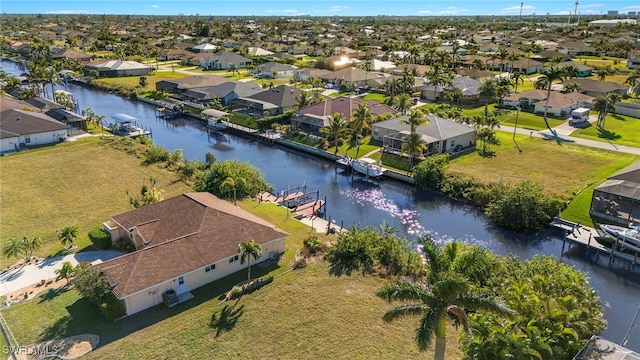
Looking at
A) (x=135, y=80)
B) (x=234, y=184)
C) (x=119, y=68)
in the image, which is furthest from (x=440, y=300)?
(x=119, y=68)

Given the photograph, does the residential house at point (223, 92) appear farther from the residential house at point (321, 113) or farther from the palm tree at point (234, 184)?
the palm tree at point (234, 184)

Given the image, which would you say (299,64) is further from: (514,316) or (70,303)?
(514,316)

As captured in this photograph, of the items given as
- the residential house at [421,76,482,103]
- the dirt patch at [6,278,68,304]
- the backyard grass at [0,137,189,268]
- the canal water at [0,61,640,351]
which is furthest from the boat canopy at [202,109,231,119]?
the dirt patch at [6,278,68,304]

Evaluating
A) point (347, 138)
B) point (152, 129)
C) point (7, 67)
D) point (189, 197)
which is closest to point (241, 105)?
point (152, 129)

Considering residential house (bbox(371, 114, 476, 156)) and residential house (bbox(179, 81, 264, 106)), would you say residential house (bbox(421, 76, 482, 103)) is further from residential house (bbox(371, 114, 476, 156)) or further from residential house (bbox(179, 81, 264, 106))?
residential house (bbox(179, 81, 264, 106))

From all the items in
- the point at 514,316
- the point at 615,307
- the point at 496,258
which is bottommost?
the point at 615,307

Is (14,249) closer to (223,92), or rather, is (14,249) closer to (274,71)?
(223,92)
